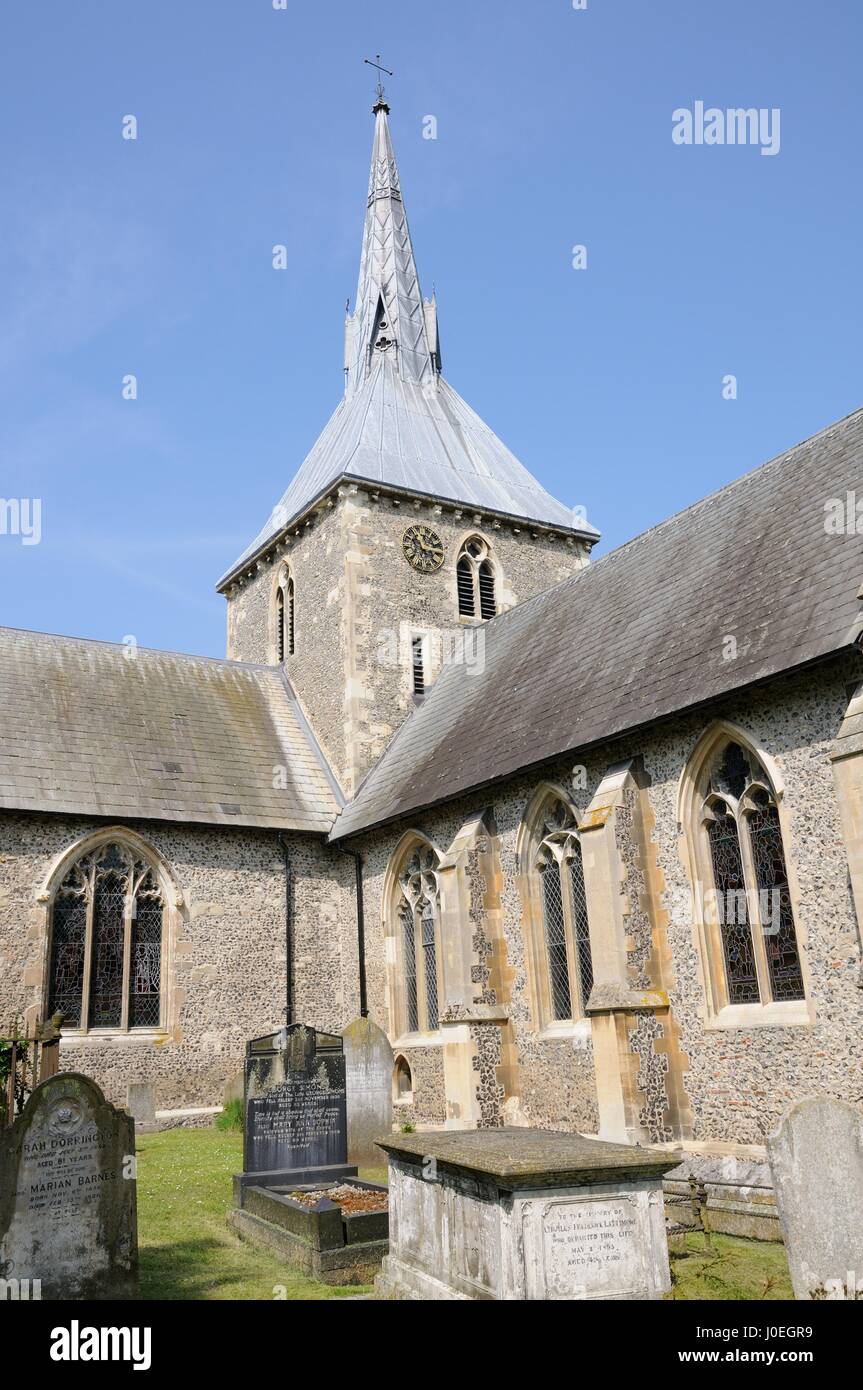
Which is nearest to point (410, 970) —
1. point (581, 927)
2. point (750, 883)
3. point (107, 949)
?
point (581, 927)

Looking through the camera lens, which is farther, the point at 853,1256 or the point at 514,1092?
the point at 514,1092

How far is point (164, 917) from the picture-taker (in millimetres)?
18469

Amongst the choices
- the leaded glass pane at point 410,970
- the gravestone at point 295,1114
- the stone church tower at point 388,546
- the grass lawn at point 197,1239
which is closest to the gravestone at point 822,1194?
the grass lawn at point 197,1239

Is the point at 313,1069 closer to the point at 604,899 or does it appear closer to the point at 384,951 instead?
the point at 604,899

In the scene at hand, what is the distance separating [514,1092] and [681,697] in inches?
250

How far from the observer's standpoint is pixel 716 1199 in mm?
10570

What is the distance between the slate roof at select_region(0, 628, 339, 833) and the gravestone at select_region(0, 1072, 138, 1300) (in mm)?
10458

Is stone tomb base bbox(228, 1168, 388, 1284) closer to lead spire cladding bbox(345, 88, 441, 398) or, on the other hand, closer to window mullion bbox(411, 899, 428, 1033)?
window mullion bbox(411, 899, 428, 1033)

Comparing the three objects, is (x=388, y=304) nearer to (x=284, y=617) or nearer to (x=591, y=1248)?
(x=284, y=617)

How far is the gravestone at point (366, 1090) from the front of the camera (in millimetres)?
13250

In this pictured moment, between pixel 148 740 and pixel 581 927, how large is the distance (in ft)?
31.1

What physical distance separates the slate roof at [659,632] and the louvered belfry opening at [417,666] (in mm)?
1651

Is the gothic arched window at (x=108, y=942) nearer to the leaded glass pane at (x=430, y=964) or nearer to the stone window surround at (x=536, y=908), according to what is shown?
the leaded glass pane at (x=430, y=964)
